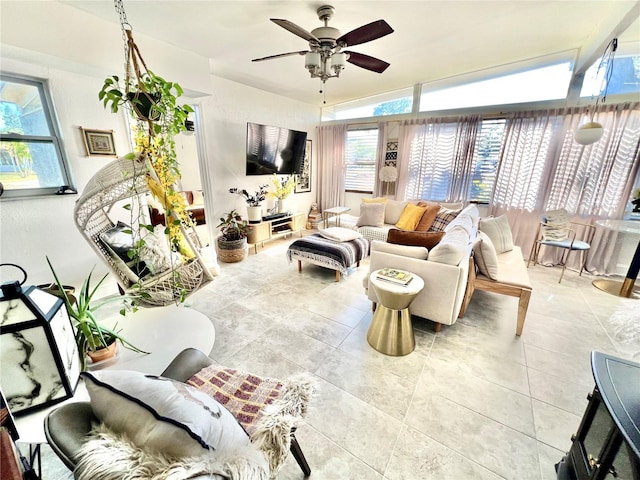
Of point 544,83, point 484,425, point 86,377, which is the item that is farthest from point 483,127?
point 86,377

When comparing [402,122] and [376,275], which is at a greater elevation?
[402,122]

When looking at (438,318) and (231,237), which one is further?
(231,237)

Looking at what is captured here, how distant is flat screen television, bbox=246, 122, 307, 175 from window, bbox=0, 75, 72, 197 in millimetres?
2251

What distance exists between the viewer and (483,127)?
384 cm

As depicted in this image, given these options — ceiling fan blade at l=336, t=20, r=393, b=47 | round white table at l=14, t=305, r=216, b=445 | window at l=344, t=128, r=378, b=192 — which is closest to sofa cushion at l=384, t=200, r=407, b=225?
window at l=344, t=128, r=378, b=192

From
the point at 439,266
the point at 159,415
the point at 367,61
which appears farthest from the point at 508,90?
the point at 159,415

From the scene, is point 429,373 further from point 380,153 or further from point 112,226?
point 380,153

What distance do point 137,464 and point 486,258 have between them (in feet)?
8.33

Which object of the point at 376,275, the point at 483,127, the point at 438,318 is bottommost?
the point at 438,318

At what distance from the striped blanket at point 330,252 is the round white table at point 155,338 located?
1.65 metres

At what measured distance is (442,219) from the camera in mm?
3664

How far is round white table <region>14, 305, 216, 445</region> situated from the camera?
1.21 metres

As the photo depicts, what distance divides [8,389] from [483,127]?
5.14m

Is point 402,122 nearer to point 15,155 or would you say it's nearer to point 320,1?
point 320,1
